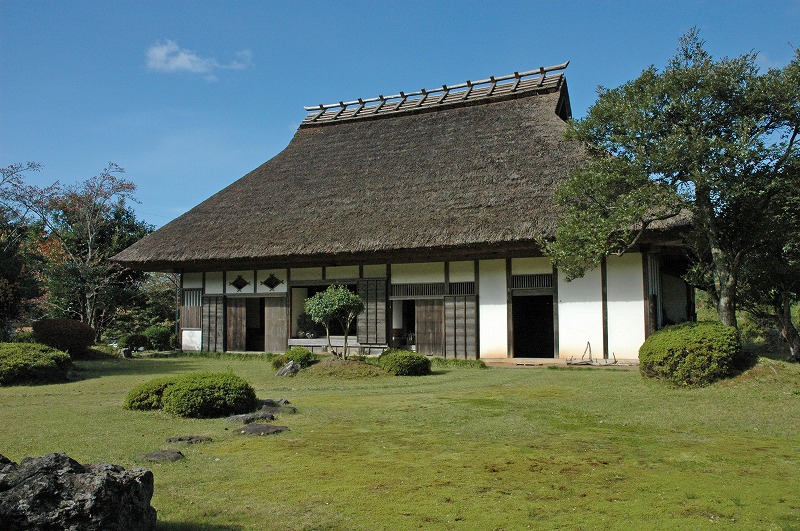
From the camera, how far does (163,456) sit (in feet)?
19.4

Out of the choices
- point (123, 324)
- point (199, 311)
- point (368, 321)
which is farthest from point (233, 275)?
point (123, 324)

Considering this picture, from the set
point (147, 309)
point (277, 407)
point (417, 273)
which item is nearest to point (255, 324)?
point (147, 309)

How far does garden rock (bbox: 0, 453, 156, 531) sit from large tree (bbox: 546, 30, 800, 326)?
9204mm

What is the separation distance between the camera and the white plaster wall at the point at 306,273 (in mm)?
19672

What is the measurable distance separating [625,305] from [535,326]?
22.2 ft

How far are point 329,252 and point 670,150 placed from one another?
965 cm

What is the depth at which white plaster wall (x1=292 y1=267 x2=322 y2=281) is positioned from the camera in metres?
19.7

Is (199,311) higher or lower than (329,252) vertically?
lower

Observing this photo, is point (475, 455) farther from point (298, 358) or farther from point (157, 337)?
point (157, 337)

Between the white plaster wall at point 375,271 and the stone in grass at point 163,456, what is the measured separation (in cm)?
1267

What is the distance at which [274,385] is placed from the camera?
12336 mm

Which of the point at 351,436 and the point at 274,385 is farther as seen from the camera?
the point at 274,385

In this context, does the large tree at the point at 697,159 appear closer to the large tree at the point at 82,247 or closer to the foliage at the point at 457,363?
the foliage at the point at 457,363

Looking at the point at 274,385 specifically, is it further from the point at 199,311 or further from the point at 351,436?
the point at 199,311
